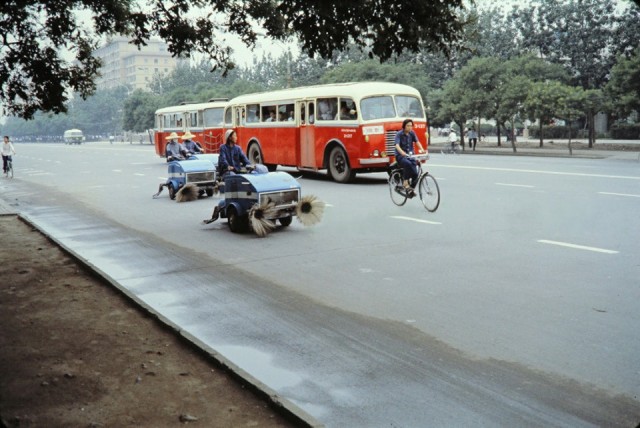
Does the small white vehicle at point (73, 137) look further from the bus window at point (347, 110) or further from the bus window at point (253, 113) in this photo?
→ the bus window at point (347, 110)

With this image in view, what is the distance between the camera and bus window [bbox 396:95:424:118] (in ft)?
65.8

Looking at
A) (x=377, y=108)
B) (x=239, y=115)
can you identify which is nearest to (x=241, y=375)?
(x=377, y=108)

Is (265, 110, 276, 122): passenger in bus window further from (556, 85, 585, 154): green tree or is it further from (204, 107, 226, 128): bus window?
(556, 85, 585, 154): green tree

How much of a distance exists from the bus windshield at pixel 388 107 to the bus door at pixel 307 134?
229 cm

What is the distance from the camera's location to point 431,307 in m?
6.58

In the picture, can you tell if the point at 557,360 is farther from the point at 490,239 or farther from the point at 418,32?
the point at 490,239

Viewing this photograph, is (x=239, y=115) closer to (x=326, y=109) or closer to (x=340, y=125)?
(x=326, y=109)

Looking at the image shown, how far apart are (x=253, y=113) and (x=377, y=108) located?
701 cm

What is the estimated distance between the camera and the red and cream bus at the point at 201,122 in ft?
104

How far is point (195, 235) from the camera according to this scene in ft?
37.8

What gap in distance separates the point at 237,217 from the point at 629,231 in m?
6.33

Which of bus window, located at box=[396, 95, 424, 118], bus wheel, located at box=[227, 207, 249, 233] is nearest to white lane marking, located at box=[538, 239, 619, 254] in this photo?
bus wheel, located at box=[227, 207, 249, 233]

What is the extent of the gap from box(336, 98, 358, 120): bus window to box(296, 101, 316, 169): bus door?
1.35 m

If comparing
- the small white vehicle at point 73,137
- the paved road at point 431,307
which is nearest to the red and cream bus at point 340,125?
the paved road at point 431,307
